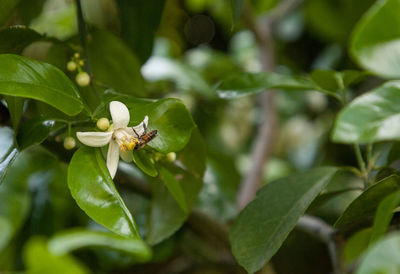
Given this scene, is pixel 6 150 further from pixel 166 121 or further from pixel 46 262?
pixel 46 262

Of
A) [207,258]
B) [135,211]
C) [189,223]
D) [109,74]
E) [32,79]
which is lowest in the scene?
[207,258]

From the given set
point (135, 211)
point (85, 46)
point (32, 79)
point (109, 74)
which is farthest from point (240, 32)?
point (32, 79)

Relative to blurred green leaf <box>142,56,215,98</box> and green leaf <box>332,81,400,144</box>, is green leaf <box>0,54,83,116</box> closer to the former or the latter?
green leaf <box>332,81,400,144</box>

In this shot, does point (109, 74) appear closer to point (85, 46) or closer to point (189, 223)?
point (85, 46)

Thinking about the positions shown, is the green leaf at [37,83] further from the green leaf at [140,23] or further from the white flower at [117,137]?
the green leaf at [140,23]

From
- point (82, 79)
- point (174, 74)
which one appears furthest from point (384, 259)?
point (174, 74)

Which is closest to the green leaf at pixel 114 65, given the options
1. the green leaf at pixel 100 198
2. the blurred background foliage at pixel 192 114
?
the blurred background foliage at pixel 192 114
